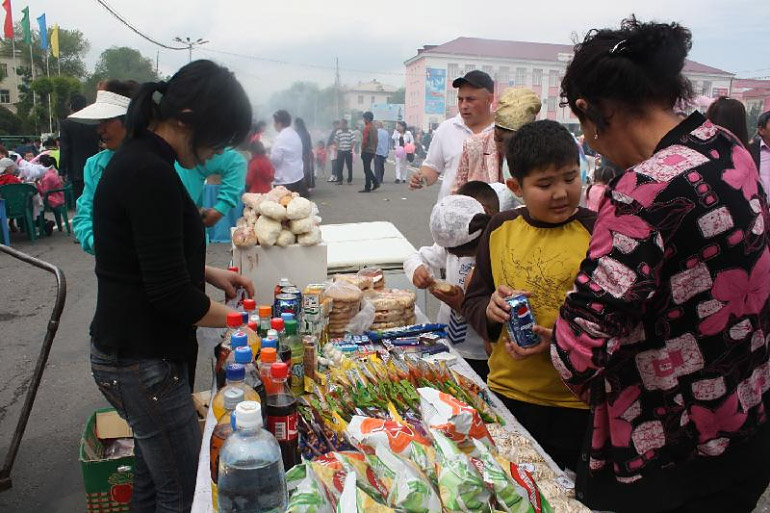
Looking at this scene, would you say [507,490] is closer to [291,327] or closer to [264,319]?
[291,327]

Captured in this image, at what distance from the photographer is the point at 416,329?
111 inches

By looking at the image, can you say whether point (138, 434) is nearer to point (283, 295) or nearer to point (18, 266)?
point (283, 295)

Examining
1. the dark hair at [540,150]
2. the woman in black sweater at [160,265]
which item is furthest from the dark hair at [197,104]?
the dark hair at [540,150]

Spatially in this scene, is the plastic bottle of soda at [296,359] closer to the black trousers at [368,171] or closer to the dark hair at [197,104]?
the dark hair at [197,104]

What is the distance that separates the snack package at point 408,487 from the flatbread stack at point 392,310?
1.57 m

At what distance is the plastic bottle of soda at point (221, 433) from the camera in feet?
5.03

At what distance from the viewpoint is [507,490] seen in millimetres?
1359

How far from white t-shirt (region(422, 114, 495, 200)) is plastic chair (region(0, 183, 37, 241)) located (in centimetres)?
734

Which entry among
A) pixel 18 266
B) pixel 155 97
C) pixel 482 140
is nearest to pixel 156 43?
pixel 18 266

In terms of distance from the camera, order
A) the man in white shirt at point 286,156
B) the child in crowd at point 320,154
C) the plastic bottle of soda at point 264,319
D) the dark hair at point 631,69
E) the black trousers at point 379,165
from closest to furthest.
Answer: the dark hair at point 631,69 < the plastic bottle of soda at point 264,319 < the man in white shirt at point 286,156 < the black trousers at point 379,165 < the child in crowd at point 320,154

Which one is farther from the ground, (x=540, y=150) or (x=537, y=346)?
(x=540, y=150)

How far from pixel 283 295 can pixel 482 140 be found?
2155 mm

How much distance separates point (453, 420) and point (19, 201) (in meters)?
9.67

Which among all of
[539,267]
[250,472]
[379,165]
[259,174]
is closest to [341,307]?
[539,267]
